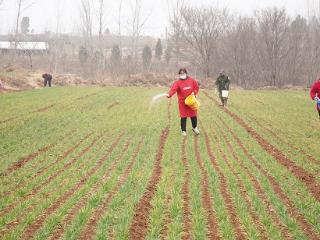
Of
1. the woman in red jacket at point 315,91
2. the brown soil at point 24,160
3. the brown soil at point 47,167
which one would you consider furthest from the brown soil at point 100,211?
the woman in red jacket at point 315,91

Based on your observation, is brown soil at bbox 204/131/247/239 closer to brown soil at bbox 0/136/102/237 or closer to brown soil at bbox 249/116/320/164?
brown soil at bbox 249/116/320/164

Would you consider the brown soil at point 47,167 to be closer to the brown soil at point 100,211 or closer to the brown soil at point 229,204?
the brown soil at point 100,211

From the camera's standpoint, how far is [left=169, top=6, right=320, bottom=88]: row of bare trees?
179ft

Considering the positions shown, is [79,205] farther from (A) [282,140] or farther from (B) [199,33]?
(B) [199,33]

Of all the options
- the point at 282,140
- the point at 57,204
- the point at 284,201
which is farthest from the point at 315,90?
the point at 57,204

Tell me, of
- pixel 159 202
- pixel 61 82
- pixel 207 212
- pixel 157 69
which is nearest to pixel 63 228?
pixel 159 202

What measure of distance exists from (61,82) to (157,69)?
1669 cm

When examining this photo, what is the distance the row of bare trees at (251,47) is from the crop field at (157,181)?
41.6 m

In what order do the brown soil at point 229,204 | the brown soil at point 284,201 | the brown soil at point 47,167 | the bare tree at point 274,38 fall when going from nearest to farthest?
the brown soil at point 229,204, the brown soil at point 284,201, the brown soil at point 47,167, the bare tree at point 274,38

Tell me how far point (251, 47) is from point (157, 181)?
52.9 m

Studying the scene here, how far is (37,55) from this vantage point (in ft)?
245

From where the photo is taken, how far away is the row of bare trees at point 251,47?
54.7 meters

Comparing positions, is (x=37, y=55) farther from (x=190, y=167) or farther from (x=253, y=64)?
(x=190, y=167)

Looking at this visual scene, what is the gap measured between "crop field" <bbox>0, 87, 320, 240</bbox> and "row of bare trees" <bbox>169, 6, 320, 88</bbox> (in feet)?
136
